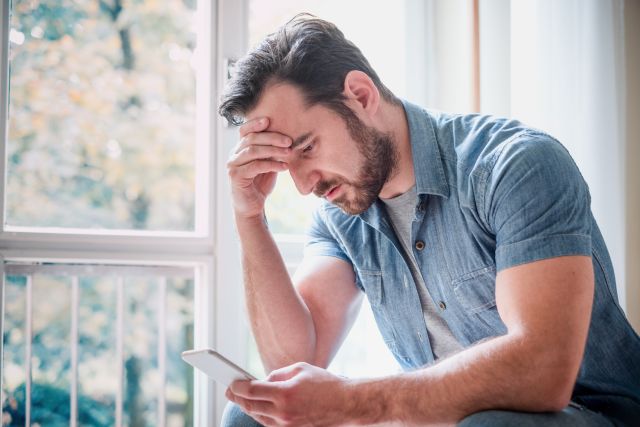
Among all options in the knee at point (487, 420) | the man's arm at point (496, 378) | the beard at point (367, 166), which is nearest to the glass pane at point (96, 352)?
the beard at point (367, 166)

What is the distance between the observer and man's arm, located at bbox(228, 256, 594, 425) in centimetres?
94

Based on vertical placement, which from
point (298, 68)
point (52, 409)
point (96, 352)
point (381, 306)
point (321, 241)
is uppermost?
point (298, 68)

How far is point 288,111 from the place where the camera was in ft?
4.17

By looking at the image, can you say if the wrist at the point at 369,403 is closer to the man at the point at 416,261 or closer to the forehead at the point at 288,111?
the man at the point at 416,261

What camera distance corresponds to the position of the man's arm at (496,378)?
936 mm

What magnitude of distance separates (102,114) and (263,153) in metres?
1.45

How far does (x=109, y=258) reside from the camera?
1896 millimetres

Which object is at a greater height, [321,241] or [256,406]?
[321,241]

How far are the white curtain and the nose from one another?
0.82 metres

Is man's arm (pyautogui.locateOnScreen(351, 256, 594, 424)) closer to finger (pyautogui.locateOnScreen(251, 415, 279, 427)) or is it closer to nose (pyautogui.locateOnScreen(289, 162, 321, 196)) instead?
finger (pyautogui.locateOnScreen(251, 415, 279, 427))

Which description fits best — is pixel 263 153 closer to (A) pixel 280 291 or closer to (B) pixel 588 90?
(A) pixel 280 291

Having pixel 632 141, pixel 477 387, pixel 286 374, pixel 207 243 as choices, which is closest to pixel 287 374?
pixel 286 374

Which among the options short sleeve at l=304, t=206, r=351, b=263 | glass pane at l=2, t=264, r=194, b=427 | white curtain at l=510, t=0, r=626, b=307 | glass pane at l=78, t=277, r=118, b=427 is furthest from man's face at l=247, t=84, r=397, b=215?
glass pane at l=78, t=277, r=118, b=427

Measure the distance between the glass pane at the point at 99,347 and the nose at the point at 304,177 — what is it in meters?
1.00
